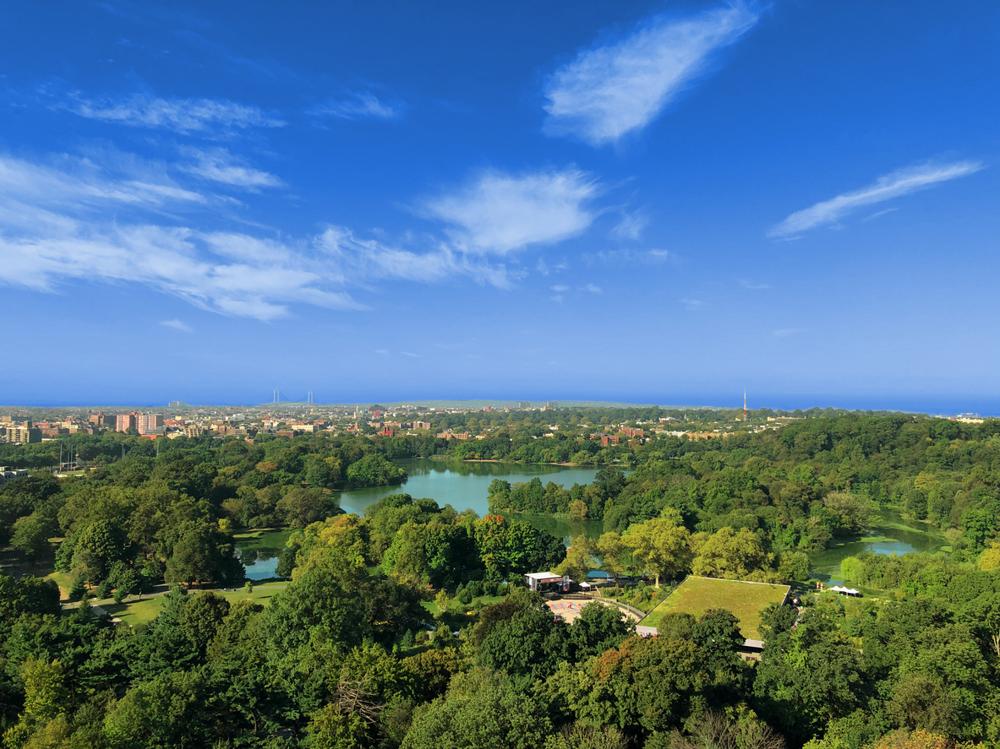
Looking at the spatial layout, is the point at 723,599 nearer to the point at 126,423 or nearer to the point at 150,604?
the point at 150,604

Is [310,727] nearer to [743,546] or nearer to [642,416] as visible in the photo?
[743,546]

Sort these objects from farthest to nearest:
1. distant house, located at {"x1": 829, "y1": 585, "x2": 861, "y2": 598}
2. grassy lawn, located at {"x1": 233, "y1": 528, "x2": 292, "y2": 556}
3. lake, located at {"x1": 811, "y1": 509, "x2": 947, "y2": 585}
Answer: grassy lawn, located at {"x1": 233, "y1": 528, "x2": 292, "y2": 556} → lake, located at {"x1": 811, "y1": 509, "x2": 947, "y2": 585} → distant house, located at {"x1": 829, "y1": 585, "x2": 861, "y2": 598}

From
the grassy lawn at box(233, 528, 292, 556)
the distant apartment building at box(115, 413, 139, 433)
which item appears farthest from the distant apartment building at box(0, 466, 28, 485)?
the distant apartment building at box(115, 413, 139, 433)

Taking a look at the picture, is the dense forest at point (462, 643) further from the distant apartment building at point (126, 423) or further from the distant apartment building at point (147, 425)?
the distant apartment building at point (126, 423)

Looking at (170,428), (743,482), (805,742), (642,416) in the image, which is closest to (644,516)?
(743,482)

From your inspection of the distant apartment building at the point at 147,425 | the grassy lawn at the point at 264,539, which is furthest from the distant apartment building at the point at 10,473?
the distant apartment building at the point at 147,425

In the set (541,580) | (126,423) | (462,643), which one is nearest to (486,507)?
(541,580)

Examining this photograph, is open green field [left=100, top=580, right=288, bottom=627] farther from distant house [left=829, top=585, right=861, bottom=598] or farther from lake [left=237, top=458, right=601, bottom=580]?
distant house [left=829, top=585, right=861, bottom=598]
